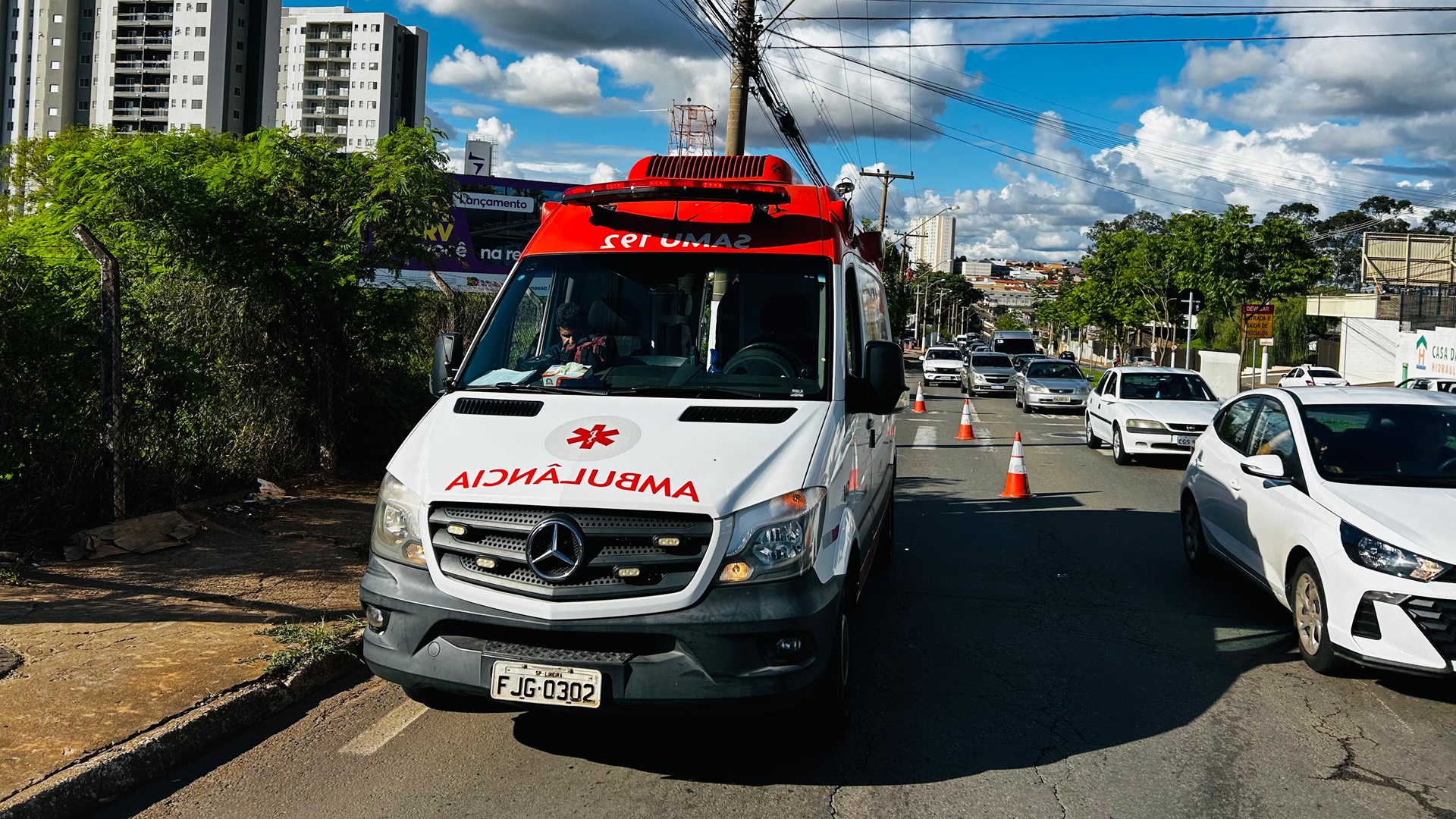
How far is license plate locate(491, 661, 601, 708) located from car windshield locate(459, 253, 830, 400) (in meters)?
1.50

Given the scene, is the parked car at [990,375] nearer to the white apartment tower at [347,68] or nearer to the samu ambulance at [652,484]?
the samu ambulance at [652,484]

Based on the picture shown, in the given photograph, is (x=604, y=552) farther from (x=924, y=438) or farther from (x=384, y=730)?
(x=924, y=438)

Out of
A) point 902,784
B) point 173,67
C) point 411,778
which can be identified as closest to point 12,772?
point 411,778

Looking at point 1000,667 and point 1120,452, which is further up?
point 1120,452

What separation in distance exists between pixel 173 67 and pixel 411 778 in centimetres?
10193

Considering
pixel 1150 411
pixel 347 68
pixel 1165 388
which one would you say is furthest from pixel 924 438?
pixel 347 68

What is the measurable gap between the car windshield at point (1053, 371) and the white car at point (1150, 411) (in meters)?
9.59

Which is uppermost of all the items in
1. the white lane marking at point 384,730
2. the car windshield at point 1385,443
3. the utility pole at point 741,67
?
the utility pole at point 741,67

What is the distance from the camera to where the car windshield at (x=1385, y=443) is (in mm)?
6199

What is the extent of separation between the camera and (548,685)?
4.04 metres

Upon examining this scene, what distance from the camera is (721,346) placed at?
543 cm

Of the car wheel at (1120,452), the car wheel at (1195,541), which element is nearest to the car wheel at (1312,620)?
the car wheel at (1195,541)

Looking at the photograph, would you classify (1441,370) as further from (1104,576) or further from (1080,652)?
(1080,652)

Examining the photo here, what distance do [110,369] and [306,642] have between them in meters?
2.95
